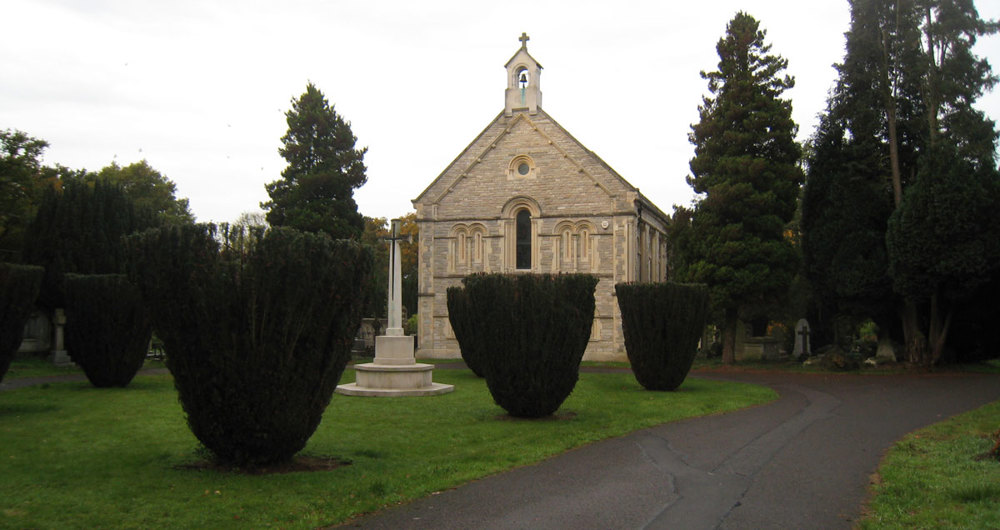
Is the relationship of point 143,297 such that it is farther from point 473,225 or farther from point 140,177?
point 140,177

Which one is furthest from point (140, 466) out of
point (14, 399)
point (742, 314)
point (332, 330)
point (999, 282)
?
point (742, 314)

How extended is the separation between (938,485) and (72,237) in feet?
106

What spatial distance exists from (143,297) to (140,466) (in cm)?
215

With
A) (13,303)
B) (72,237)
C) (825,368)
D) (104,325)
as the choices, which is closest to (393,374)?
(104,325)

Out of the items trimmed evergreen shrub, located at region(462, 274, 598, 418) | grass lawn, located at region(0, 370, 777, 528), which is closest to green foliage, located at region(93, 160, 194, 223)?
grass lawn, located at region(0, 370, 777, 528)

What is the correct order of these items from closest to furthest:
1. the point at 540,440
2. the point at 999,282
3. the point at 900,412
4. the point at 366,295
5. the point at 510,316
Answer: the point at 366,295 → the point at 540,440 → the point at 510,316 → the point at 900,412 → the point at 999,282

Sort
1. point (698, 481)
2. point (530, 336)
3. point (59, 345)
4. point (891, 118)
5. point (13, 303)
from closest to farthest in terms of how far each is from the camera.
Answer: point (698, 481), point (530, 336), point (13, 303), point (891, 118), point (59, 345)

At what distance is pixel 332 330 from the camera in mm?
9211

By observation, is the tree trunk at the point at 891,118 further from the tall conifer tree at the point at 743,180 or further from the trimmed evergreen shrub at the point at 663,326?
the trimmed evergreen shrub at the point at 663,326

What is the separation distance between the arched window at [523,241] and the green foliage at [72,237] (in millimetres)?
16260

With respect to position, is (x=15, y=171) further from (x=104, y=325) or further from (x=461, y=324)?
(x=461, y=324)

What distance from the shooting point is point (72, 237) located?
31141mm

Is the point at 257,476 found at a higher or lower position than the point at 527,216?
lower

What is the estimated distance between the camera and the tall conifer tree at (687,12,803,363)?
30484mm
